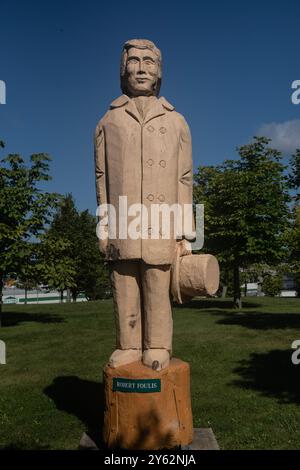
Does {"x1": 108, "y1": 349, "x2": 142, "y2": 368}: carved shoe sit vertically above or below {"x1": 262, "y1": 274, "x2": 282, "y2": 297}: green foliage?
above

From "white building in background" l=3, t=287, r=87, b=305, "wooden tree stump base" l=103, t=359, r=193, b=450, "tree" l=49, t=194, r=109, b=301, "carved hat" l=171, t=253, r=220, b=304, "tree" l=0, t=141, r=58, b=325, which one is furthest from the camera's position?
"white building in background" l=3, t=287, r=87, b=305

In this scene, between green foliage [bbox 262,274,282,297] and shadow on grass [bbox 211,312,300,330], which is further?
green foliage [bbox 262,274,282,297]

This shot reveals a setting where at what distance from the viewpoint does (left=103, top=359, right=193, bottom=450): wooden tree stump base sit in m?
4.92

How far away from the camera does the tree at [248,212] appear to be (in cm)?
2194

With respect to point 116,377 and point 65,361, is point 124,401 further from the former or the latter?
point 65,361

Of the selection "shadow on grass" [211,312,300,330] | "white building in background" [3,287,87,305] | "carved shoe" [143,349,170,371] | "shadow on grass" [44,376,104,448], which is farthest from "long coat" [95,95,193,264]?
"white building in background" [3,287,87,305]

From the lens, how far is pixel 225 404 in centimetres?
773

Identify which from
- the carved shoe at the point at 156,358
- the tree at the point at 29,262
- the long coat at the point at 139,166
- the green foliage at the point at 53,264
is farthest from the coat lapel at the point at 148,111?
the green foliage at the point at 53,264

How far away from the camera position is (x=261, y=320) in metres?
17.4

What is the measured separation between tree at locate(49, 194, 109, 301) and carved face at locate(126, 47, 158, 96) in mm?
23901

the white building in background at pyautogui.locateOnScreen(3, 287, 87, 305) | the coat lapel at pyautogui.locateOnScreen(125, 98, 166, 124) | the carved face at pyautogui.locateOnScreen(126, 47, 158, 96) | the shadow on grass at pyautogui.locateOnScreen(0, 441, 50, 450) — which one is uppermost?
the carved face at pyautogui.locateOnScreen(126, 47, 158, 96)

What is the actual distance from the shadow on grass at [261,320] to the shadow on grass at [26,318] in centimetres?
669

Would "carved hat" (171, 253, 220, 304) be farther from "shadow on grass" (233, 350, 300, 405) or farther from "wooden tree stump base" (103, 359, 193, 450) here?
"shadow on grass" (233, 350, 300, 405)

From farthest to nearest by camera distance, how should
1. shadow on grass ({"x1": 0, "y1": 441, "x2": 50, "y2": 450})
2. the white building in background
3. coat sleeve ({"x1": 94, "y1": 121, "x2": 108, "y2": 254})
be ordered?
the white building in background < shadow on grass ({"x1": 0, "y1": 441, "x2": 50, "y2": 450}) < coat sleeve ({"x1": 94, "y1": 121, "x2": 108, "y2": 254})
